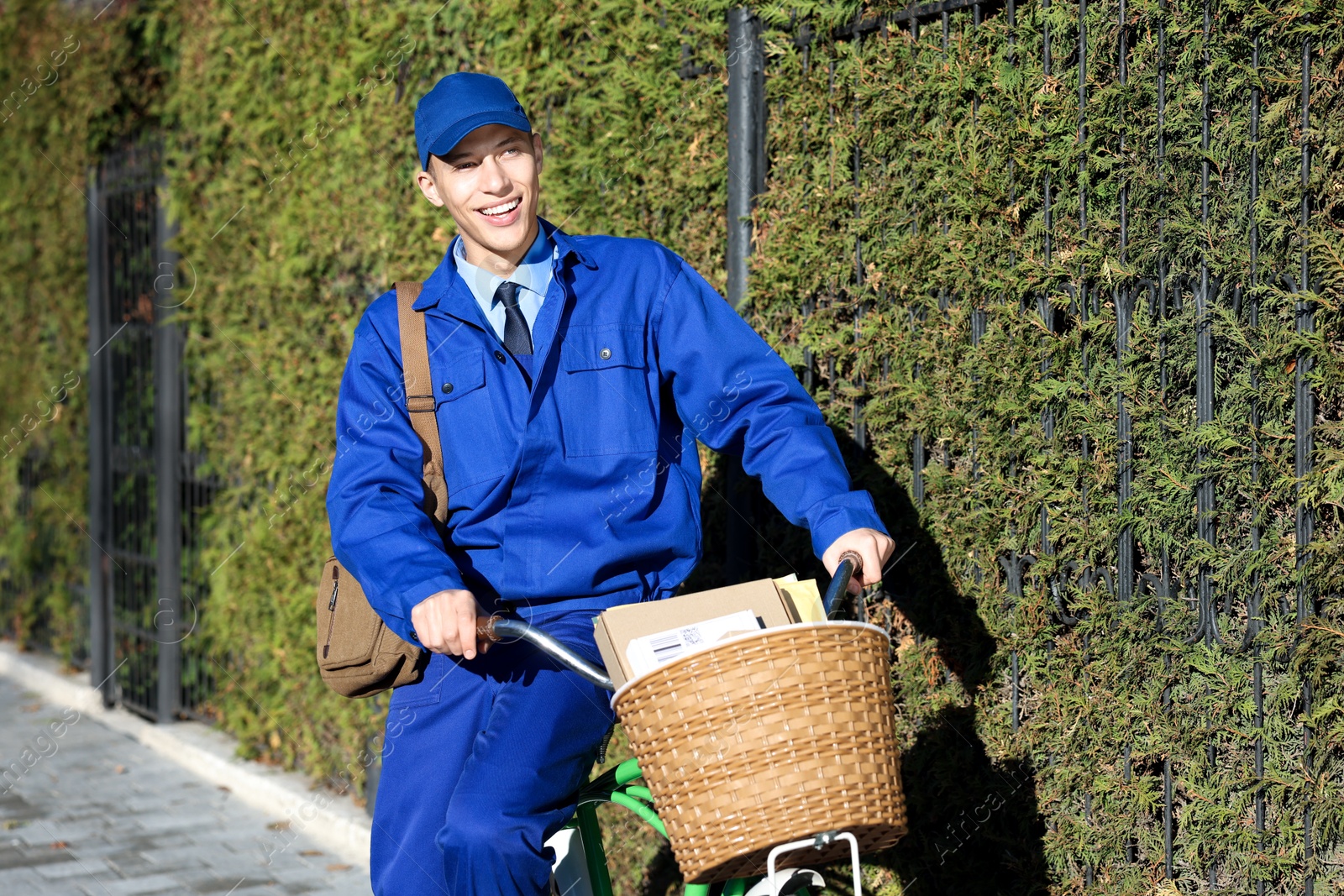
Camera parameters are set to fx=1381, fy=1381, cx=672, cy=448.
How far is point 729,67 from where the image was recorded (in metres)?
4.02

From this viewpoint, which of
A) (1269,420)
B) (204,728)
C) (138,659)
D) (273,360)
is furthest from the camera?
(138,659)

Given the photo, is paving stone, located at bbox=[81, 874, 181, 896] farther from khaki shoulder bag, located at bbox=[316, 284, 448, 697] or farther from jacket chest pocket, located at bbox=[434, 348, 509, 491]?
jacket chest pocket, located at bbox=[434, 348, 509, 491]

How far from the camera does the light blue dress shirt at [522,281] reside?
3.25 meters

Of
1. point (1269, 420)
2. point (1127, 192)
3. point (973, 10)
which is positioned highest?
point (973, 10)

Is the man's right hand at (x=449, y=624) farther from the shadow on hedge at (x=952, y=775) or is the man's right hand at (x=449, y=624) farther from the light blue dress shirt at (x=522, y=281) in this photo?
the shadow on hedge at (x=952, y=775)

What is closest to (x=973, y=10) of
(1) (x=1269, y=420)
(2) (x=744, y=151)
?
(2) (x=744, y=151)

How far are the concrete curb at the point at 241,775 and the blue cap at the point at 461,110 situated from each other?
3.54 meters

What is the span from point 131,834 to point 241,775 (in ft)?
2.50

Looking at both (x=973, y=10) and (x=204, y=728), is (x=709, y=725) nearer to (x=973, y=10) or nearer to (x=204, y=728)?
(x=973, y=10)

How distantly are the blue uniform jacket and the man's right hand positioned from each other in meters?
0.37

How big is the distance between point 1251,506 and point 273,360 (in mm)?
4851

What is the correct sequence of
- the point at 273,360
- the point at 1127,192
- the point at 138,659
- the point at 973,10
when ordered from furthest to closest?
the point at 138,659 < the point at 273,360 < the point at 973,10 < the point at 1127,192

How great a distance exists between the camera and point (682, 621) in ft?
8.47

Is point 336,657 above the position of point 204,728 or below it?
above
